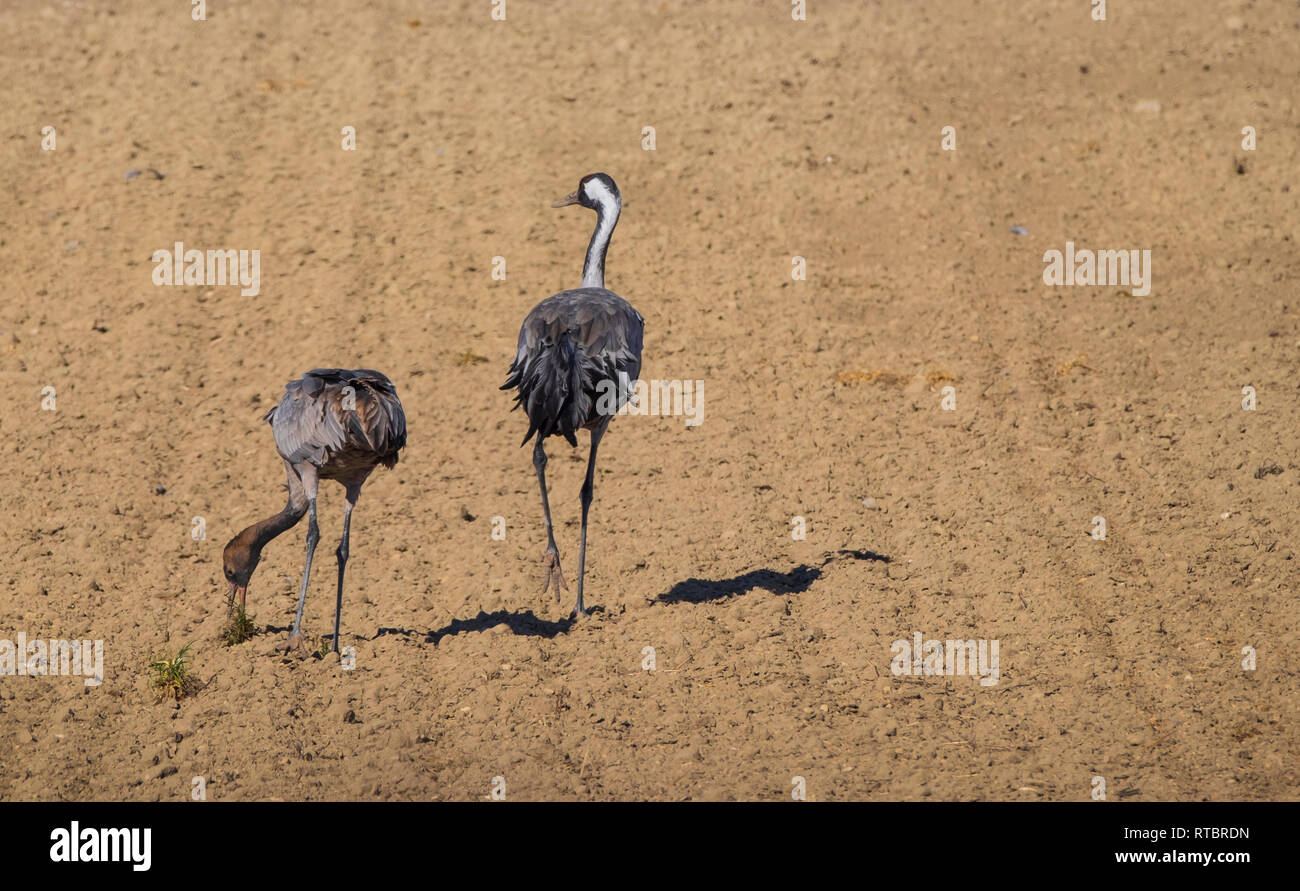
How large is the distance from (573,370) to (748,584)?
194cm

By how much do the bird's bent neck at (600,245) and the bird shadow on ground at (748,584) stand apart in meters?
2.51

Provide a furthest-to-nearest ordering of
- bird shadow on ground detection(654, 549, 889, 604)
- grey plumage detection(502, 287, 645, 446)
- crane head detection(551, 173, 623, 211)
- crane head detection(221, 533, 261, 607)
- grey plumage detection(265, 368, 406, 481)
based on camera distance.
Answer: crane head detection(551, 173, 623, 211), bird shadow on ground detection(654, 549, 889, 604), grey plumage detection(502, 287, 645, 446), crane head detection(221, 533, 261, 607), grey plumage detection(265, 368, 406, 481)

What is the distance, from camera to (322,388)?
344 inches

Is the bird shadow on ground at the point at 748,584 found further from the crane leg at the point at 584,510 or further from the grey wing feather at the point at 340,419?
the grey wing feather at the point at 340,419

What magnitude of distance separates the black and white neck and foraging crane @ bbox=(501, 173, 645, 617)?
2.12 feet

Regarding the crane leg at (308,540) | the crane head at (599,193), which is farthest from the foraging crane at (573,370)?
the crane leg at (308,540)

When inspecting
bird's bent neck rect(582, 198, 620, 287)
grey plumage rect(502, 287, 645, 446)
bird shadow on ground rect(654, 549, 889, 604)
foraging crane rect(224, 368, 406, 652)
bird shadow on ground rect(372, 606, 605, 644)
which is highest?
bird's bent neck rect(582, 198, 620, 287)

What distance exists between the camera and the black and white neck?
1045 cm

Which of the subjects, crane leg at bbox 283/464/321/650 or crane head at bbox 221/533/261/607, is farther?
crane head at bbox 221/533/261/607

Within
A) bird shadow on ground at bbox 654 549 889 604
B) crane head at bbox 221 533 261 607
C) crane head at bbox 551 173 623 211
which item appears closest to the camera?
crane head at bbox 221 533 261 607

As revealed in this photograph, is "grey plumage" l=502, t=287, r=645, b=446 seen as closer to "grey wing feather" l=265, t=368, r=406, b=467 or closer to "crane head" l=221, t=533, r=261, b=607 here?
"grey wing feather" l=265, t=368, r=406, b=467

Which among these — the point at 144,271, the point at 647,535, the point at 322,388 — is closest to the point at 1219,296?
the point at 647,535

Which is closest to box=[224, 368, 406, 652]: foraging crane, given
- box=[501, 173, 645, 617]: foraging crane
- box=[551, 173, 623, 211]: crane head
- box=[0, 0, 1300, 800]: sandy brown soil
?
box=[0, 0, 1300, 800]: sandy brown soil

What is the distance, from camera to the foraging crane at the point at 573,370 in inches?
352
